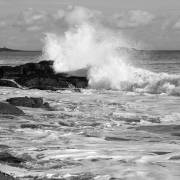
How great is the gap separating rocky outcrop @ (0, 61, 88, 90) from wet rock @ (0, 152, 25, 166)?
18873mm

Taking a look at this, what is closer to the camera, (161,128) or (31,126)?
(31,126)

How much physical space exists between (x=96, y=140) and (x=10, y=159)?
9.86ft

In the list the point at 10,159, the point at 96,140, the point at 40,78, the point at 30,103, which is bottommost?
the point at 10,159

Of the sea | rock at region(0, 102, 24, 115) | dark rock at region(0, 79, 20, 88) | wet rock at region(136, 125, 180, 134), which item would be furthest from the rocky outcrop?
wet rock at region(136, 125, 180, 134)

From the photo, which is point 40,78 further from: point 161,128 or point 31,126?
point 161,128

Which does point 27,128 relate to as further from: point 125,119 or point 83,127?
point 125,119

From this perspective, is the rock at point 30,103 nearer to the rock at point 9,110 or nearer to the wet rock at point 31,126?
the rock at point 9,110

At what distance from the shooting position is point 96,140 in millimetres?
12664

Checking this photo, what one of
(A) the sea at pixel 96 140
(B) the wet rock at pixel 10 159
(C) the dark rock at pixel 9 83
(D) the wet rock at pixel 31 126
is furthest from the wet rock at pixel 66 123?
(C) the dark rock at pixel 9 83

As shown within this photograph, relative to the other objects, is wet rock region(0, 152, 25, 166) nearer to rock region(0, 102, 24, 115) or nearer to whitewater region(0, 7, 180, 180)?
whitewater region(0, 7, 180, 180)

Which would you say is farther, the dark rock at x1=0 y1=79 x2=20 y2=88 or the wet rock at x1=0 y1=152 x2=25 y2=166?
the dark rock at x1=0 y1=79 x2=20 y2=88

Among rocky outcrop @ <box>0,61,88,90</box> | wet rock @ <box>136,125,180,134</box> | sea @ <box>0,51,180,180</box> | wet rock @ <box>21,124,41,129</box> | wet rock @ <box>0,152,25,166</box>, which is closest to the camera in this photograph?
sea @ <box>0,51,180,180</box>

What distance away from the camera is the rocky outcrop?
30.5 meters

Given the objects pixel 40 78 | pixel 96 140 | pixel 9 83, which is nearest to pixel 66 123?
pixel 96 140
